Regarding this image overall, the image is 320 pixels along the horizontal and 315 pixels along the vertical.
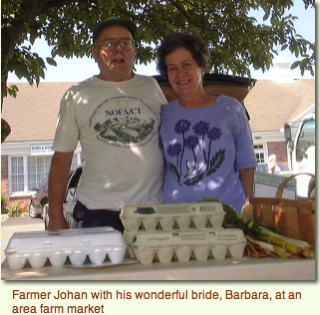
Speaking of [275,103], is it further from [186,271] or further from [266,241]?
[186,271]

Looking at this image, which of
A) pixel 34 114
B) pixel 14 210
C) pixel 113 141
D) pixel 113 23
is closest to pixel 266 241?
pixel 113 141

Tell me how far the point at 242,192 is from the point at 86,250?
0.99 metres

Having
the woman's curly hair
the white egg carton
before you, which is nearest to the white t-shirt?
the woman's curly hair

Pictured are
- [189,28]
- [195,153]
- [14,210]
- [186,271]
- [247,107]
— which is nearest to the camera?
[186,271]

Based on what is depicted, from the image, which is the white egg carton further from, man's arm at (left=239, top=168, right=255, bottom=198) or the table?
man's arm at (left=239, top=168, right=255, bottom=198)

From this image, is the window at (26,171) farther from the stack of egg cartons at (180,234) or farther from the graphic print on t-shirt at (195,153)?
the stack of egg cartons at (180,234)

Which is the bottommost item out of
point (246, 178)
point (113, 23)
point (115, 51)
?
point (246, 178)

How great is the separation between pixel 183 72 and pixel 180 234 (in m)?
0.98

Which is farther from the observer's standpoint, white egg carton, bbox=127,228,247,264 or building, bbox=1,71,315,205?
building, bbox=1,71,315,205

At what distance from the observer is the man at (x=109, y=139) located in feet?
7.75

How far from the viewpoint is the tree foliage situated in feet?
16.6

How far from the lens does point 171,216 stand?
1839 mm

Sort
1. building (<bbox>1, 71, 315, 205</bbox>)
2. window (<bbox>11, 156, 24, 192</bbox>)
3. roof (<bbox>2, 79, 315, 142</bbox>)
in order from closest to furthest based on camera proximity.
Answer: building (<bbox>1, 71, 315, 205</bbox>) < roof (<bbox>2, 79, 315, 142</bbox>) < window (<bbox>11, 156, 24, 192</bbox>)

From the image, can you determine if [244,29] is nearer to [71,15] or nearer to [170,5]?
[170,5]
